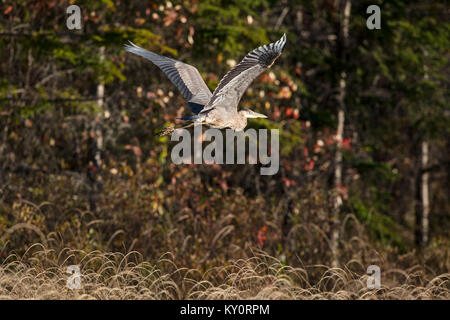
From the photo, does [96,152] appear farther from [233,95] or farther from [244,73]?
[244,73]

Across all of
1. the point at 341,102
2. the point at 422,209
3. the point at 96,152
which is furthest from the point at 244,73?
the point at 422,209

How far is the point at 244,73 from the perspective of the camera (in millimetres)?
6949

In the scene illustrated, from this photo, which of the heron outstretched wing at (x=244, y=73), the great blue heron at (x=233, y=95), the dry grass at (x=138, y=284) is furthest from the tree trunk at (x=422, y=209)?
the heron outstretched wing at (x=244, y=73)

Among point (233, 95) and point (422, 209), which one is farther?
point (422, 209)

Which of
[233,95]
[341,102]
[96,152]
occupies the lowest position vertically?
[96,152]

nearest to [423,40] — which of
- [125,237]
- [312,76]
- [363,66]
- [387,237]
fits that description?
[363,66]

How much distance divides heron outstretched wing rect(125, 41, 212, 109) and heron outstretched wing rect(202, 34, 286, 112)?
2.08 feet

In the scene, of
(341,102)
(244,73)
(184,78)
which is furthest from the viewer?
(341,102)

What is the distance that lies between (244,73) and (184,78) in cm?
135

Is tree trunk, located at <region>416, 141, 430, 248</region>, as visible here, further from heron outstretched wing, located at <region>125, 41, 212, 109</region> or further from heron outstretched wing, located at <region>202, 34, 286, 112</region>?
heron outstretched wing, located at <region>202, 34, 286, 112</region>

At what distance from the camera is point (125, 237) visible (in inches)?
399

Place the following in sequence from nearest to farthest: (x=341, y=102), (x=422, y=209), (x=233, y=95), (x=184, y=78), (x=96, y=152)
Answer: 1. (x=233, y=95)
2. (x=184, y=78)
3. (x=96, y=152)
4. (x=341, y=102)
5. (x=422, y=209)

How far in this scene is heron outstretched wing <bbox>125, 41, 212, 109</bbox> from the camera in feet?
26.2

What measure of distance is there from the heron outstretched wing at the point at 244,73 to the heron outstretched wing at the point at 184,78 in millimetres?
634
